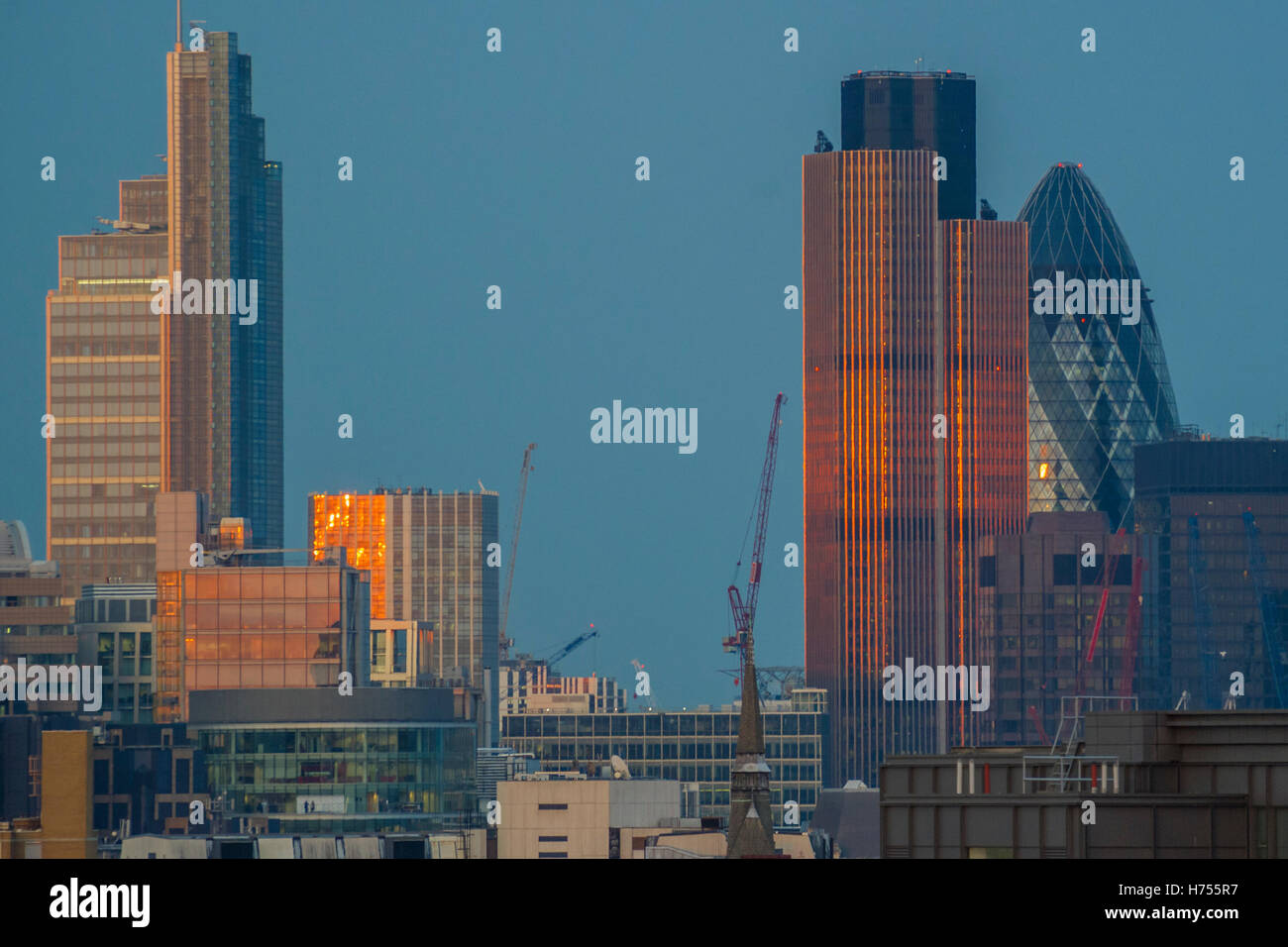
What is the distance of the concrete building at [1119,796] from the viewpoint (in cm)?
5750
